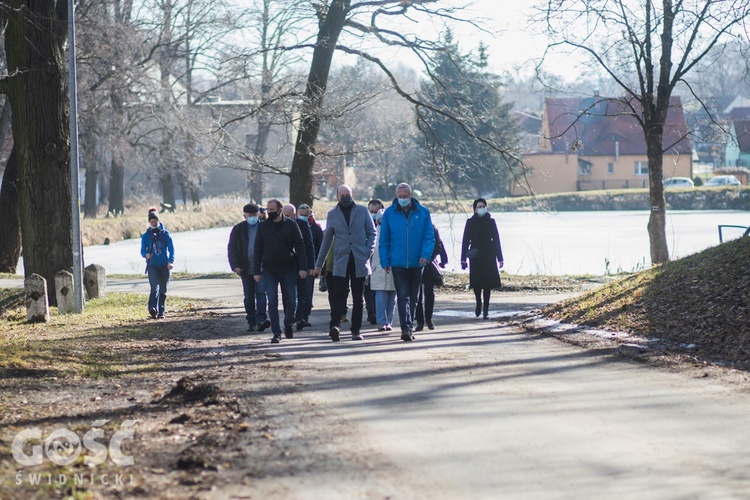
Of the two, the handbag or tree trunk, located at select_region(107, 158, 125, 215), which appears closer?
the handbag

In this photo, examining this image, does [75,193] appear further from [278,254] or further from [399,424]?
[399,424]

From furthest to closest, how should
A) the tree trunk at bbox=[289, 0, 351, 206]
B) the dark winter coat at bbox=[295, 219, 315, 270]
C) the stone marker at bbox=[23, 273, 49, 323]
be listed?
the tree trunk at bbox=[289, 0, 351, 206] < the stone marker at bbox=[23, 273, 49, 323] < the dark winter coat at bbox=[295, 219, 315, 270]

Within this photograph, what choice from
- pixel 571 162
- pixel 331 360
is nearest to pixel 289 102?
pixel 331 360

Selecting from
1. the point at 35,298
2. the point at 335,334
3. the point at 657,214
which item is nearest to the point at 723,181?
the point at 657,214

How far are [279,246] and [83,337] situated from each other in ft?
9.63

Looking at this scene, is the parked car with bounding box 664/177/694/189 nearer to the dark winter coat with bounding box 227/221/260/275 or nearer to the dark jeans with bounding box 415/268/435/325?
the dark jeans with bounding box 415/268/435/325

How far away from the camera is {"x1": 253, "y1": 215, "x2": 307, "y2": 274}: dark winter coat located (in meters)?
13.6

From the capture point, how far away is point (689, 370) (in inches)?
398

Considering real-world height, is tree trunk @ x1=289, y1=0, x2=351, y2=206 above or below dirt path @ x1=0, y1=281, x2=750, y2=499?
above

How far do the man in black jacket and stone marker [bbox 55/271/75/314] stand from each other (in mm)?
6376

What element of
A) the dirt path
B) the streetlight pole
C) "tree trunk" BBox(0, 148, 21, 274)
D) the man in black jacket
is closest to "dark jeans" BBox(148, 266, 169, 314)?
the streetlight pole

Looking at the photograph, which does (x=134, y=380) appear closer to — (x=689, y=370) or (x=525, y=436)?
(x=525, y=436)

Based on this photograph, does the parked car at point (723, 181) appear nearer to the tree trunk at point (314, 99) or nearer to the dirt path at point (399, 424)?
the tree trunk at point (314, 99)

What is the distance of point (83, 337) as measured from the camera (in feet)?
45.4
